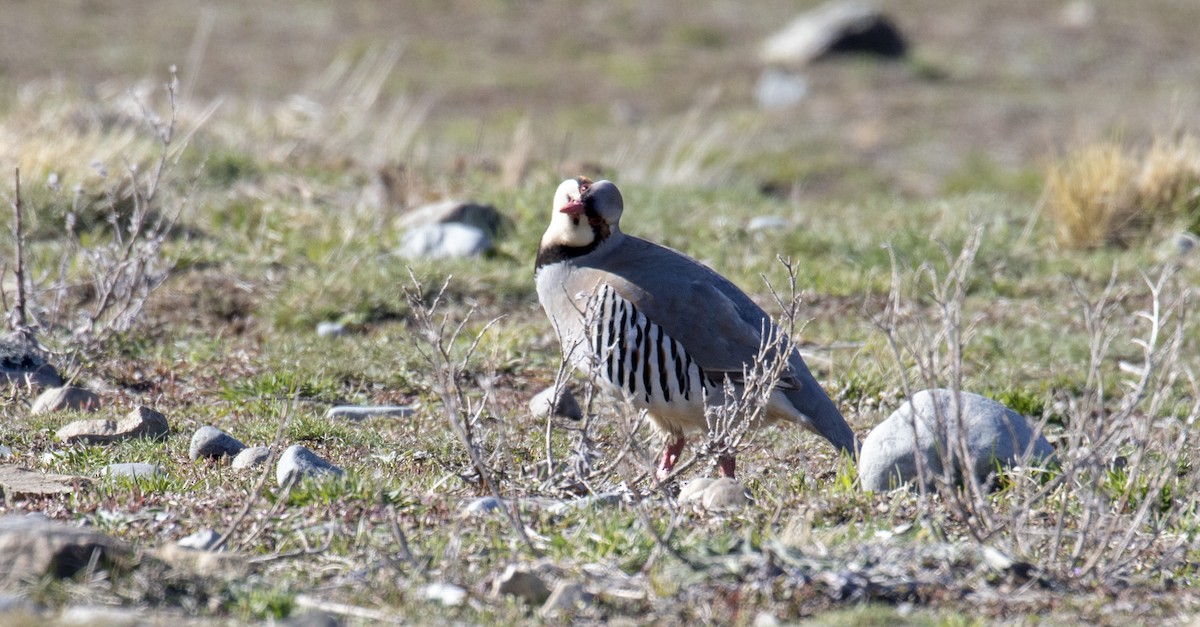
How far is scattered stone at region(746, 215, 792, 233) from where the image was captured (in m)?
9.00

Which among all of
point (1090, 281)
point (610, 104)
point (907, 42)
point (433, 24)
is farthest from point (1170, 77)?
point (1090, 281)

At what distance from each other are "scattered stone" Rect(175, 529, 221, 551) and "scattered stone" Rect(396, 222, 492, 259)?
4372 mm

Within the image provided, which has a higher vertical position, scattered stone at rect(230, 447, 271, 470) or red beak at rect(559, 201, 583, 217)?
red beak at rect(559, 201, 583, 217)

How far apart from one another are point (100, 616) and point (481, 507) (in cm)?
139

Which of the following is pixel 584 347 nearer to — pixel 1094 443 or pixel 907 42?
pixel 1094 443

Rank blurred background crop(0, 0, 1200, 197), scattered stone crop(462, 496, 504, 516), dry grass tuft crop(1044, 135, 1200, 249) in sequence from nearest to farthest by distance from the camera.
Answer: scattered stone crop(462, 496, 504, 516), dry grass tuft crop(1044, 135, 1200, 249), blurred background crop(0, 0, 1200, 197)

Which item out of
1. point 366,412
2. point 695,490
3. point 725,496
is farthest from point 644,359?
point 366,412

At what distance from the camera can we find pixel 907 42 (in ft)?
89.6

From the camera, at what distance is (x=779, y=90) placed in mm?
23406

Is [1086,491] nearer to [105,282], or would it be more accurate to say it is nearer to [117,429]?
[117,429]

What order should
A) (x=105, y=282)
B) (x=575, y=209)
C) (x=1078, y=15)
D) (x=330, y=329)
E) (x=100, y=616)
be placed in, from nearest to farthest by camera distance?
(x=100, y=616), (x=575, y=209), (x=105, y=282), (x=330, y=329), (x=1078, y=15)

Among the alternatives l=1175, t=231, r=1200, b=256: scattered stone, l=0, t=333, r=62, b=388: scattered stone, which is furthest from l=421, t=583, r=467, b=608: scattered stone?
l=1175, t=231, r=1200, b=256: scattered stone

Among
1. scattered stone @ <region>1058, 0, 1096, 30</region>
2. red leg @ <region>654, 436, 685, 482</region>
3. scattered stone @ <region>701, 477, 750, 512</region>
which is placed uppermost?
scattered stone @ <region>701, 477, 750, 512</region>

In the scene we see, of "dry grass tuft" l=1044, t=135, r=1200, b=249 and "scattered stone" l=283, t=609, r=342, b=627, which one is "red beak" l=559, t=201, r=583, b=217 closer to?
"scattered stone" l=283, t=609, r=342, b=627
